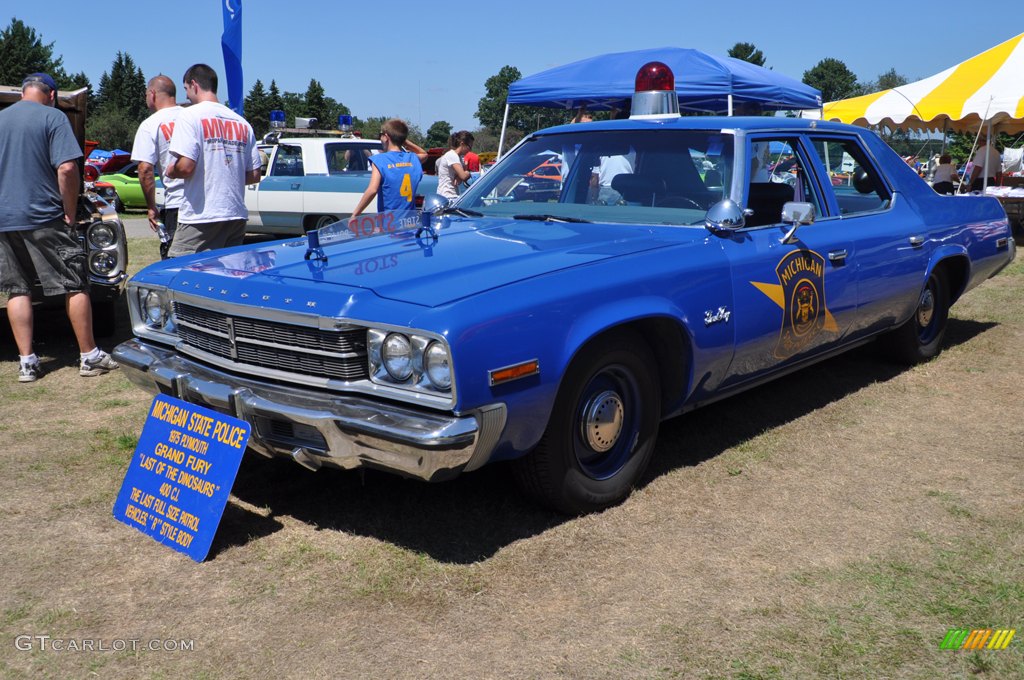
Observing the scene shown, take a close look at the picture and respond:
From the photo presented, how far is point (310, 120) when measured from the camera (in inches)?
658

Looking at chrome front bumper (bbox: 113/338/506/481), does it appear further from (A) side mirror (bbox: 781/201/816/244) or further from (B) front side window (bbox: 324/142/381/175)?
(B) front side window (bbox: 324/142/381/175)

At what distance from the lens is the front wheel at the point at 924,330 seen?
5.56 m

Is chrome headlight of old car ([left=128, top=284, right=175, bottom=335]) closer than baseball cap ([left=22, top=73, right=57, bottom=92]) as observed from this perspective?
Yes

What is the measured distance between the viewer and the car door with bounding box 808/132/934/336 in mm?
4637

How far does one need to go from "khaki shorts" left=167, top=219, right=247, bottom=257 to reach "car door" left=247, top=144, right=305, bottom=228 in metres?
7.28

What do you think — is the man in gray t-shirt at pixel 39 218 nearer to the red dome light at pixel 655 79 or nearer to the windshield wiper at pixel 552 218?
the windshield wiper at pixel 552 218

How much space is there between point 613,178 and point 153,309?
2.18m

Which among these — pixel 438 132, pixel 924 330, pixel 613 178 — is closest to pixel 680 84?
pixel 924 330

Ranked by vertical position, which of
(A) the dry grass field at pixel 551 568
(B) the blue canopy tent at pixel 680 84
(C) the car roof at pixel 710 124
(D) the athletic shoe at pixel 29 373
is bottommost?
(A) the dry grass field at pixel 551 568

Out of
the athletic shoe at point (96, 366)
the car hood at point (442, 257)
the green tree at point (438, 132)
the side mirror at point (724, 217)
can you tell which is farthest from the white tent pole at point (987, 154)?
the green tree at point (438, 132)

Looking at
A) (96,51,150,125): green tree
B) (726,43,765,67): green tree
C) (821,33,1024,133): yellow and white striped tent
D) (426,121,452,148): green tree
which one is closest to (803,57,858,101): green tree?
(726,43,765,67): green tree

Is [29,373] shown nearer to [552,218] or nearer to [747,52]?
[552,218]

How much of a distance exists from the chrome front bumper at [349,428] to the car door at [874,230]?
2.61 m

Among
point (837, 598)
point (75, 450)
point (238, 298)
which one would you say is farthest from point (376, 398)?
point (75, 450)
